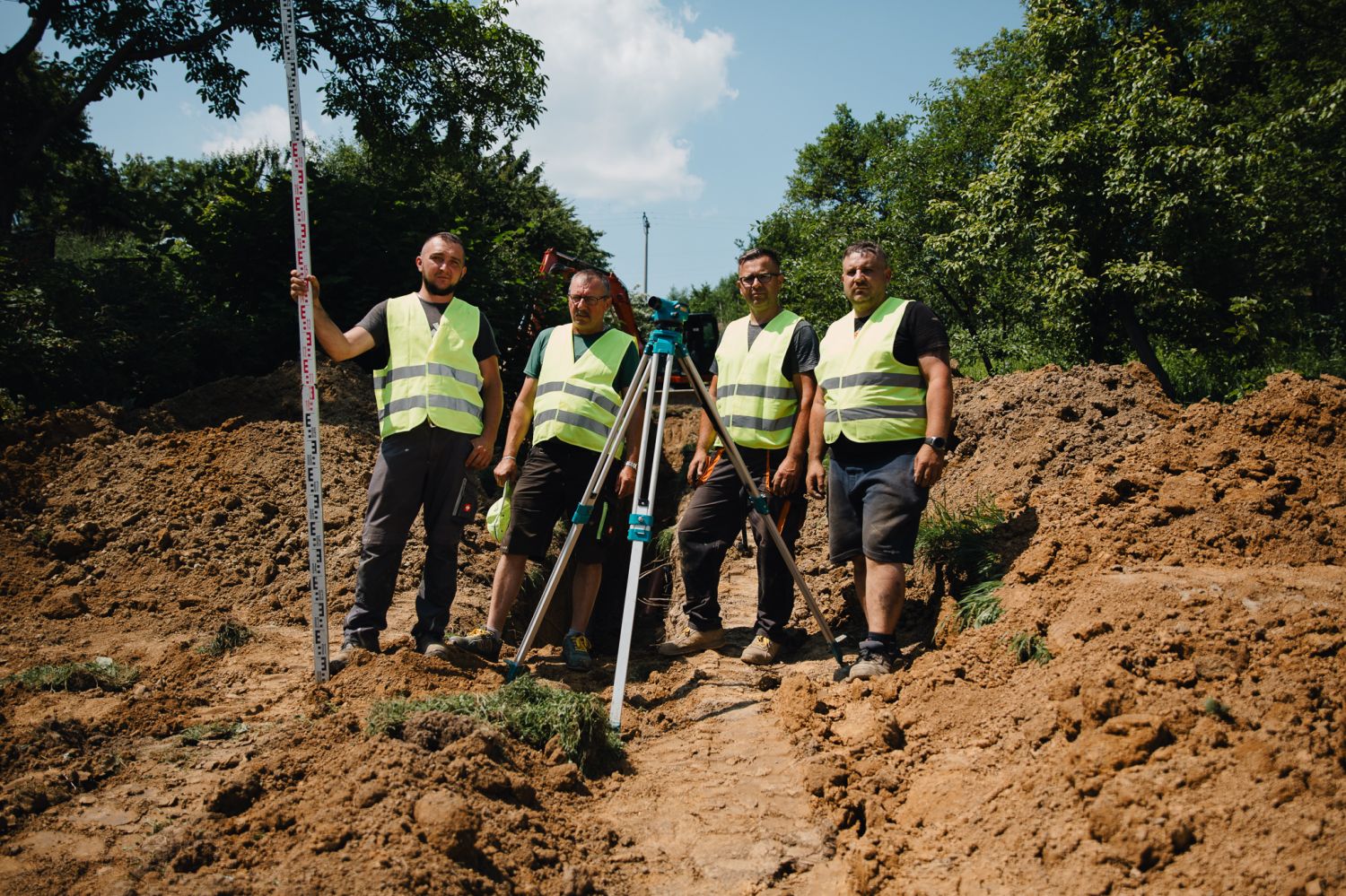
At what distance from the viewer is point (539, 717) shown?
11.2 feet

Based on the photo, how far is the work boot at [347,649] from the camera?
412 centimetres

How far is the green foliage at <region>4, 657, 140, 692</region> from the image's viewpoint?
406 cm

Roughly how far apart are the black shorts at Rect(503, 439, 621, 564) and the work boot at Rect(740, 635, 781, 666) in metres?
0.95

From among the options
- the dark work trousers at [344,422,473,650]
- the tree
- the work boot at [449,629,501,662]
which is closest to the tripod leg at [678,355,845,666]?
the dark work trousers at [344,422,473,650]

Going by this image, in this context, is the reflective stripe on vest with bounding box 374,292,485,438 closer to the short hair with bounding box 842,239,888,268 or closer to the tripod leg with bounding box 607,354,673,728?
the tripod leg with bounding box 607,354,673,728

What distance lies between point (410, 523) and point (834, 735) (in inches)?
89.2

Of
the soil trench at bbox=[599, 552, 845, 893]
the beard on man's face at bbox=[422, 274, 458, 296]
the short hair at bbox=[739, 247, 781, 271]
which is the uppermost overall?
the short hair at bbox=[739, 247, 781, 271]

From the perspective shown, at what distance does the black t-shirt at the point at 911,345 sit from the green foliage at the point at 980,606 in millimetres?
793

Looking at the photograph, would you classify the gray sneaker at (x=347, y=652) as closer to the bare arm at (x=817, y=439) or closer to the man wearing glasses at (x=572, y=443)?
the man wearing glasses at (x=572, y=443)

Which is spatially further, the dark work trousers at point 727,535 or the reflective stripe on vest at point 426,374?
the dark work trousers at point 727,535

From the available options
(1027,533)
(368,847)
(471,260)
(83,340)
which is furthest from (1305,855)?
(471,260)

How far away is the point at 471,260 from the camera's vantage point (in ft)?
34.8

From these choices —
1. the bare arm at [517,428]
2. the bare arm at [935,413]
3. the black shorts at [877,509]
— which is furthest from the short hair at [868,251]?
the bare arm at [517,428]

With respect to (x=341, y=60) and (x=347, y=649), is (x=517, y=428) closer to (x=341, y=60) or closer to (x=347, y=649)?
(x=347, y=649)
